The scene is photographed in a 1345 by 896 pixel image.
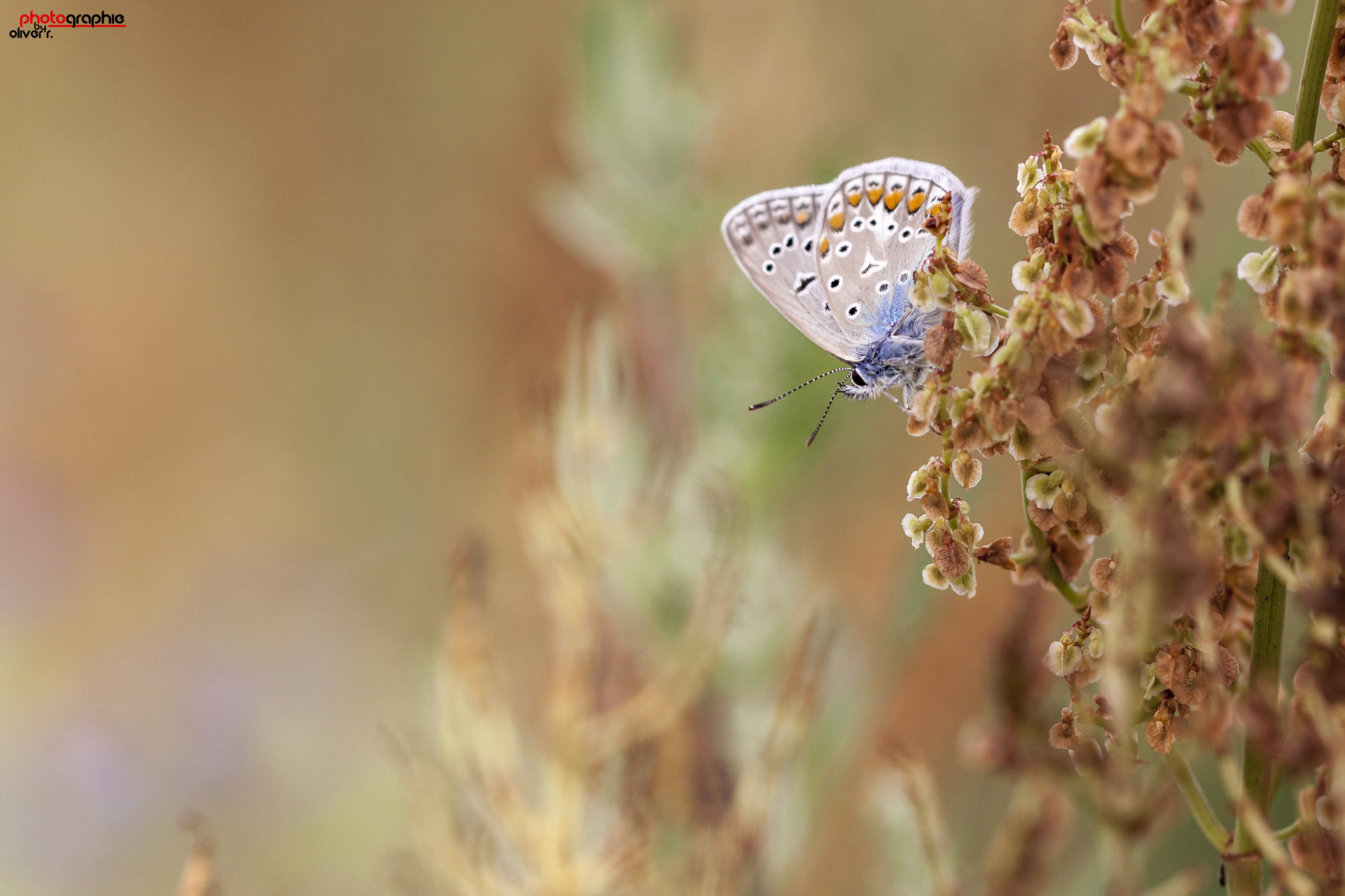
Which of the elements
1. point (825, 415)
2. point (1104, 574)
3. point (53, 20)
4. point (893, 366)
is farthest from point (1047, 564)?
point (53, 20)

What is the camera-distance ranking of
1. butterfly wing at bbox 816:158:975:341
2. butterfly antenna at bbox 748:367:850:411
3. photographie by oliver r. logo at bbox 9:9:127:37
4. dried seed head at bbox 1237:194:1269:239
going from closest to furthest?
dried seed head at bbox 1237:194:1269:239 < butterfly wing at bbox 816:158:975:341 < butterfly antenna at bbox 748:367:850:411 < photographie by oliver r. logo at bbox 9:9:127:37

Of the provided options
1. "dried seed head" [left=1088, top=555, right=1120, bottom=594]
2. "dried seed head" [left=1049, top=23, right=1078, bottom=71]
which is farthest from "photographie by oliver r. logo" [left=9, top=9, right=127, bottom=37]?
"dried seed head" [left=1088, top=555, right=1120, bottom=594]

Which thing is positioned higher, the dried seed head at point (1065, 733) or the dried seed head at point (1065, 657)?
the dried seed head at point (1065, 657)

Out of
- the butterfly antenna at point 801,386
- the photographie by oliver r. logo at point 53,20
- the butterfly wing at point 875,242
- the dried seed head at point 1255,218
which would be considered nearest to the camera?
the dried seed head at point 1255,218

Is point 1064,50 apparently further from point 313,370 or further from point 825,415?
point 313,370

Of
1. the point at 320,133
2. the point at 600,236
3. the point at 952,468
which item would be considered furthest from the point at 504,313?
the point at 952,468

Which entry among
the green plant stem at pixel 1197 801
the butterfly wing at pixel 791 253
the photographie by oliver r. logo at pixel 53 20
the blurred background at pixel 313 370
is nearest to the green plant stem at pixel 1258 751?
the green plant stem at pixel 1197 801

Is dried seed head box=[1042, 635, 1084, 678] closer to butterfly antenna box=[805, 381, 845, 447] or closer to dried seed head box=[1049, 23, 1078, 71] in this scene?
dried seed head box=[1049, 23, 1078, 71]

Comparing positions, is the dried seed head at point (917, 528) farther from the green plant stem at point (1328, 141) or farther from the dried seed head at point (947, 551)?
the green plant stem at point (1328, 141)
